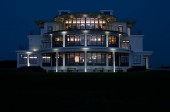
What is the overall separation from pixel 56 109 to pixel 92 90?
4.44 meters

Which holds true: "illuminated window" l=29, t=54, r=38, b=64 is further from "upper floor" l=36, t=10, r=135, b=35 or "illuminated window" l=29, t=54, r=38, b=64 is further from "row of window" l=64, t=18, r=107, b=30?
"row of window" l=64, t=18, r=107, b=30

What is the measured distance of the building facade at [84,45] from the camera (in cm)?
4562

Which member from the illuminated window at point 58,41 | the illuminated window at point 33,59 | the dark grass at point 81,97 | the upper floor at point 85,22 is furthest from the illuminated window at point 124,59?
the dark grass at point 81,97

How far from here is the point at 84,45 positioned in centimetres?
4553

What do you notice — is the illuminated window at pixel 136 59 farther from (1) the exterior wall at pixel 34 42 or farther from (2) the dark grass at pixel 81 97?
(2) the dark grass at pixel 81 97

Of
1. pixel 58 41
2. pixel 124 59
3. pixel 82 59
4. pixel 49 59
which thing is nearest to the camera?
pixel 82 59

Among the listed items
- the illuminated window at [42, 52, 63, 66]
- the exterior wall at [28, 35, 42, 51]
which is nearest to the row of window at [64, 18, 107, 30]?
the illuminated window at [42, 52, 63, 66]

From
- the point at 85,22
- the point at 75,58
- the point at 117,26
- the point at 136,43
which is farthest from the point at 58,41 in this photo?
the point at 136,43

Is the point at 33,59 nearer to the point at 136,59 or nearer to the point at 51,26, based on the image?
the point at 51,26

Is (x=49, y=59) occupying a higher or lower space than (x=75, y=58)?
lower

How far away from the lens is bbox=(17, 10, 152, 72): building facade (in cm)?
4562

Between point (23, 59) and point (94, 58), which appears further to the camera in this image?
point (23, 59)

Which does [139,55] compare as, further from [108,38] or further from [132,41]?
[108,38]
